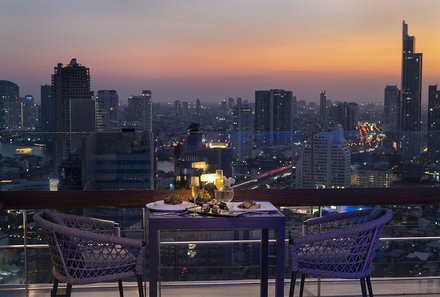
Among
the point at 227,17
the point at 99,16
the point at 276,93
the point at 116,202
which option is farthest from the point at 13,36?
the point at 116,202

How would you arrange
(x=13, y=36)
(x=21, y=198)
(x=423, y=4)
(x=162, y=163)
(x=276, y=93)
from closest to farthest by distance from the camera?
(x=21, y=198), (x=162, y=163), (x=276, y=93), (x=423, y=4), (x=13, y=36)

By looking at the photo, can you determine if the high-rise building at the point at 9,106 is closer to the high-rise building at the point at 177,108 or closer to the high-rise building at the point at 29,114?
the high-rise building at the point at 29,114

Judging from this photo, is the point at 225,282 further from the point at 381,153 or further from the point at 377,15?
the point at 377,15

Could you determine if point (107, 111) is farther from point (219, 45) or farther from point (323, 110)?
point (219, 45)

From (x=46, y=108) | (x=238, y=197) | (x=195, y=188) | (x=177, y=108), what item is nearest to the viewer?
(x=195, y=188)

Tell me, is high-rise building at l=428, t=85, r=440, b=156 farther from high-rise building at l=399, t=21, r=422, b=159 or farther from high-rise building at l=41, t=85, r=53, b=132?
high-rise building at l=41, t=85, r=53, b=132

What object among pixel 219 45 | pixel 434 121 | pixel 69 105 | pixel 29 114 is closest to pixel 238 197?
pixel 69 105
